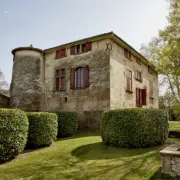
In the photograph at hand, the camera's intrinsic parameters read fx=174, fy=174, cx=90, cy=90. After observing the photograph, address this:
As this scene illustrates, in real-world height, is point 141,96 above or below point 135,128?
above

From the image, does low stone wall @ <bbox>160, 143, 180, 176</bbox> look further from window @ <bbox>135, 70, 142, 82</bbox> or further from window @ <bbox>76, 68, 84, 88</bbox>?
window @ <bbox>135, 70, 142, 82</bbox>

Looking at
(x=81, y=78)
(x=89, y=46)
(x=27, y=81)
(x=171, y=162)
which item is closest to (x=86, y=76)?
(x=81, y=78)

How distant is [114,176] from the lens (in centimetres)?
466

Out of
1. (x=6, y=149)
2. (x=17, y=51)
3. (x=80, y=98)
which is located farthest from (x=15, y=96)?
(x=6, y=149)

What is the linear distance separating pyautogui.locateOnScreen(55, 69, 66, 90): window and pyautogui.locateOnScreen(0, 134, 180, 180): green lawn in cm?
850

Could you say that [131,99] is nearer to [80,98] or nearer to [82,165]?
[80,98]

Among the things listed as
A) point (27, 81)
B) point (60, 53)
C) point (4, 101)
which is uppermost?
point (60, 53)

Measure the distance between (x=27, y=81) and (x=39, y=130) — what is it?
7.98 meters

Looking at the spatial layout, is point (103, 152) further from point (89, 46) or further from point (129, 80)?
point (129, 80)

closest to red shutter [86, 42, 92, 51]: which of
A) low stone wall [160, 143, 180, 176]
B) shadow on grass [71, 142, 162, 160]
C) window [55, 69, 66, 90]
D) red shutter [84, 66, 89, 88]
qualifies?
red shutter [84, 66, 89, 88]

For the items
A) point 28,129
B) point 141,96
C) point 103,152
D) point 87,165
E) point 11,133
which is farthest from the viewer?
point 141,96

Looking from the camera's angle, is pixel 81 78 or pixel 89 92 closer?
pixel 89 92

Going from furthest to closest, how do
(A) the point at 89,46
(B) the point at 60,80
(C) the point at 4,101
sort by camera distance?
1. (B) the point at 60,80
2. (C) the point at 4,101
3. (A) the point at 89,46

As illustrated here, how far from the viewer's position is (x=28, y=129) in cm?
811
